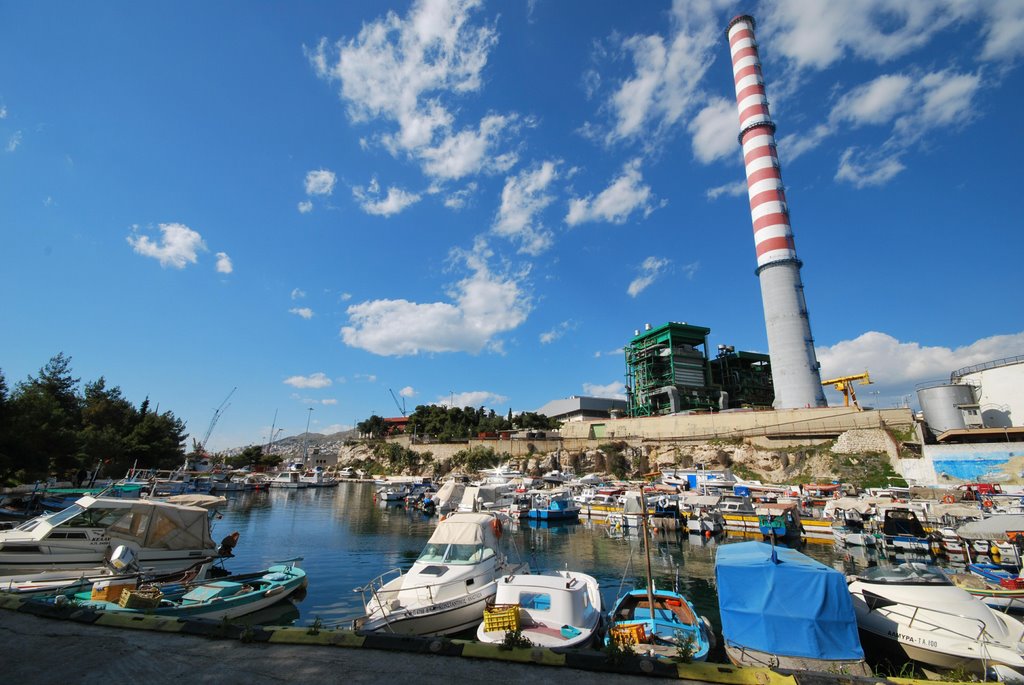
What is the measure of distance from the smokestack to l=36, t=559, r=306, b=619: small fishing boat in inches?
2723

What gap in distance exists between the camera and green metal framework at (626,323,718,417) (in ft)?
302

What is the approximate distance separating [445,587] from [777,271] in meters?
70.9

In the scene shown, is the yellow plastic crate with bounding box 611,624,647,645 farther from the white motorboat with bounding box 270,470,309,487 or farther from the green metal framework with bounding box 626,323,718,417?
the white motorboat with bounding box 270,470,309,487

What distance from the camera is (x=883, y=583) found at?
13438 mm

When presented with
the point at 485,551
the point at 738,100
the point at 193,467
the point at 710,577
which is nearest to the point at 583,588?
the point at 485,551

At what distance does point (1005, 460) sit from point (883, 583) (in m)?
44.7

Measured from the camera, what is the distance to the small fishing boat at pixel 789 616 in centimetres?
1041

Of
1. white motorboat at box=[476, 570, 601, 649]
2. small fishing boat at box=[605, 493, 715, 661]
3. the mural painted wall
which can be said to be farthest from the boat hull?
the mural painted wall

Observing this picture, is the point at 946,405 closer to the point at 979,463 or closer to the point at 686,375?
the point at 979,463

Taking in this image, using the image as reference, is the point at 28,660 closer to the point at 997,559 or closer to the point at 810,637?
the point at 810,637

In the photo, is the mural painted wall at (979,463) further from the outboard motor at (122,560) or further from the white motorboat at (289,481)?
the white motorboat at (289,481)

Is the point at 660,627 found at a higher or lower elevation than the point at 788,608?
lower

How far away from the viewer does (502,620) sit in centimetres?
1176

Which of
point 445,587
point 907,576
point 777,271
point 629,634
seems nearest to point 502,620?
point 629,634
